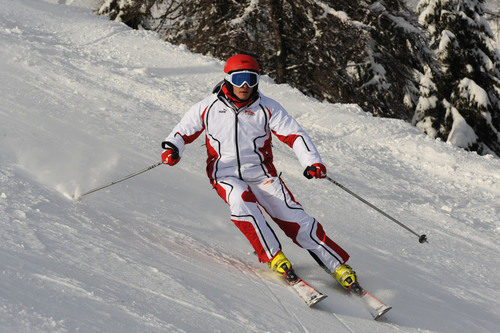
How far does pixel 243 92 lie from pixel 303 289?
139 centimetres

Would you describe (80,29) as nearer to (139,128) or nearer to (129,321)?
(139,128)

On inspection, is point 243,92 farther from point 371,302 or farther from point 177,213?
point 371,302

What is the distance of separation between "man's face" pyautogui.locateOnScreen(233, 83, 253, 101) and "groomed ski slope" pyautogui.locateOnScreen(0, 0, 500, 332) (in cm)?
111

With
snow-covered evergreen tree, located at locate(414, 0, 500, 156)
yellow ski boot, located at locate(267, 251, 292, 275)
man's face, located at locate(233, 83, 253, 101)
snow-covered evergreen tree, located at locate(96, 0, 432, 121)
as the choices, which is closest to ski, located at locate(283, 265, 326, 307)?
yellow ski boot, located at locate(267, 251, 292, 275)

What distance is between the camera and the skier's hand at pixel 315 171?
401cm

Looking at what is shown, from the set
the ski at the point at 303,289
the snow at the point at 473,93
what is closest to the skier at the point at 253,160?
the ski at the point at 303,289

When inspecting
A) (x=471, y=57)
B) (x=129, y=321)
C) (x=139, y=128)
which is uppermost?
(x=471, y=57)

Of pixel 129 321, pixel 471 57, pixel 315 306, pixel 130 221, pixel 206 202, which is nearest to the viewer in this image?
pixel 129 321

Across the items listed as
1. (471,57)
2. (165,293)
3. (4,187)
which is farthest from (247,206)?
(471,57)

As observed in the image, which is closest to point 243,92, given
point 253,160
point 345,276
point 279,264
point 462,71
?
point 253,160

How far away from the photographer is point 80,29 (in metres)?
11.6

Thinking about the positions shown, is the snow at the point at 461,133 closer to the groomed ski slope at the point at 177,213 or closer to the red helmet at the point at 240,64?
the groomed ski slope at the point at 177,213

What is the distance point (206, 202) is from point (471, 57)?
13.8 m

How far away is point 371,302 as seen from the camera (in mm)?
3826
